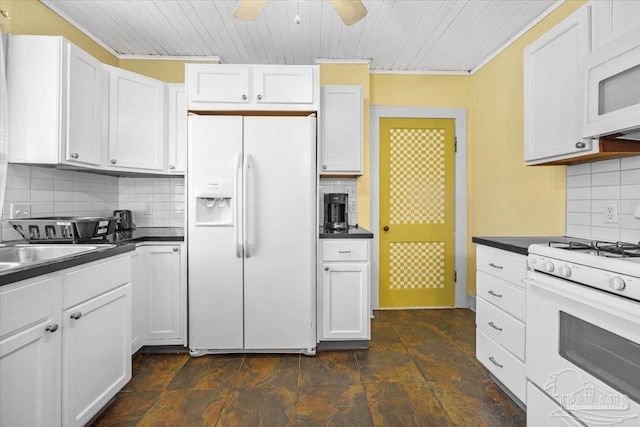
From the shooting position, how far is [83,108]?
2.32 metres

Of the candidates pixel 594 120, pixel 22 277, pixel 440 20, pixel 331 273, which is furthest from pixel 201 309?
pixel 440 20

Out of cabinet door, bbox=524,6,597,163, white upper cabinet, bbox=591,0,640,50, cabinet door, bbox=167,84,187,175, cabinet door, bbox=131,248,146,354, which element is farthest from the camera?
cabinet door, bbox=167,84,187,175

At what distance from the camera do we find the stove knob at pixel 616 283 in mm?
1171

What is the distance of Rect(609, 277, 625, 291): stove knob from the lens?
1.17 metres

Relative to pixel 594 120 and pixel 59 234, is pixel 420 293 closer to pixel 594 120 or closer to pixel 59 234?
pixel 594 120

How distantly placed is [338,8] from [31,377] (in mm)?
2346

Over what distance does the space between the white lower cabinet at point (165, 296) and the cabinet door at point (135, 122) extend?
702 mm

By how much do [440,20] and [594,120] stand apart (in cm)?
155

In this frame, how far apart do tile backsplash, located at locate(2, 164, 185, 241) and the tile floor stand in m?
1.23

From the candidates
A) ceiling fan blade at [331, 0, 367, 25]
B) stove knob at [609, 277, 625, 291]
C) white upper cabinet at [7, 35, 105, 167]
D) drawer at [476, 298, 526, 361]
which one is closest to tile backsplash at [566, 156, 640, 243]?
drawer at [476, 298, 526, 361]

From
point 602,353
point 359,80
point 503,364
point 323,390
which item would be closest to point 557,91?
point 602,353

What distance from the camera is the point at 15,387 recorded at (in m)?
1.27

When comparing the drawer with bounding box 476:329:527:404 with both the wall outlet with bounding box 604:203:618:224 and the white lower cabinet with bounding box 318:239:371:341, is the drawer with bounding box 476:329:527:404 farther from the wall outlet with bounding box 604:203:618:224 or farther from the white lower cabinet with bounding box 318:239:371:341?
the wall outlet with bounding box 604:203:618:224

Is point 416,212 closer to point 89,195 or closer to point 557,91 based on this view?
point 557,91
